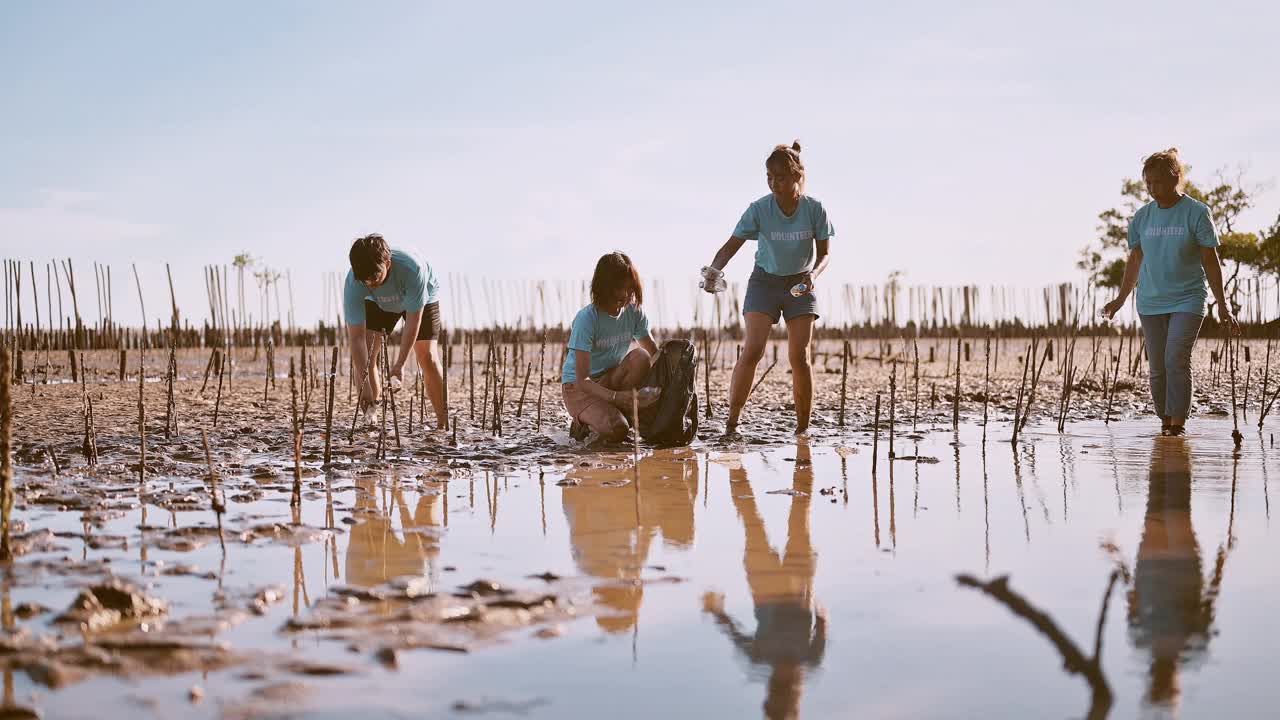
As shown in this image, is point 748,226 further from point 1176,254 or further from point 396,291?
point 1176,254

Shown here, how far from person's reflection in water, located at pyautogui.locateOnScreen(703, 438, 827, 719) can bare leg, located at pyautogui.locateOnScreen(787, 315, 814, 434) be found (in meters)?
2.09

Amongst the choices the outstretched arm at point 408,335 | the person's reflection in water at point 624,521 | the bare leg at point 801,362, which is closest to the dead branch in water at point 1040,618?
the person's reflection in water at point 624,521

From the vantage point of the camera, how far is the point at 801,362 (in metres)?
5.36

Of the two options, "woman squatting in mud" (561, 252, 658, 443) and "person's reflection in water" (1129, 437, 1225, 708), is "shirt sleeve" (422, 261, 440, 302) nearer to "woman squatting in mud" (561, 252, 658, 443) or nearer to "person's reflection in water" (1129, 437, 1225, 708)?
"woman squatting in mud" (561, 252, 658, 443)

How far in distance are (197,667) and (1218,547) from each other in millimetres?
2403

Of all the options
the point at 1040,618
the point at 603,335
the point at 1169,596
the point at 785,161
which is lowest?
the point at 1169,596

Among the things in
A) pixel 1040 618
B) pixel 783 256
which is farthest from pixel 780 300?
pixel 1040 618

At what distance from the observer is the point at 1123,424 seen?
→ 6.09 meters

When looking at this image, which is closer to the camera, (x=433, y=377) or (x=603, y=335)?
(x=603, y=335)

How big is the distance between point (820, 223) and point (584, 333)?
128 centimetres

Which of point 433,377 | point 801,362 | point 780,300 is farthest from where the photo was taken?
point 433,377

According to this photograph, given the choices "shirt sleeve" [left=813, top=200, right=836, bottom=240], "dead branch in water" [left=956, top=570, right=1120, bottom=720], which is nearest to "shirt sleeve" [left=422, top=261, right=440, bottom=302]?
"shirt sleeve" [left=813, top=200, right=836, bottom=240]

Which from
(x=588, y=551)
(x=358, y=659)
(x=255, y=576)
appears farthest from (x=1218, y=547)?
(x=255, y=576)

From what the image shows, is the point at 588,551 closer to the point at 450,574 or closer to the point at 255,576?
the point at 450,574
